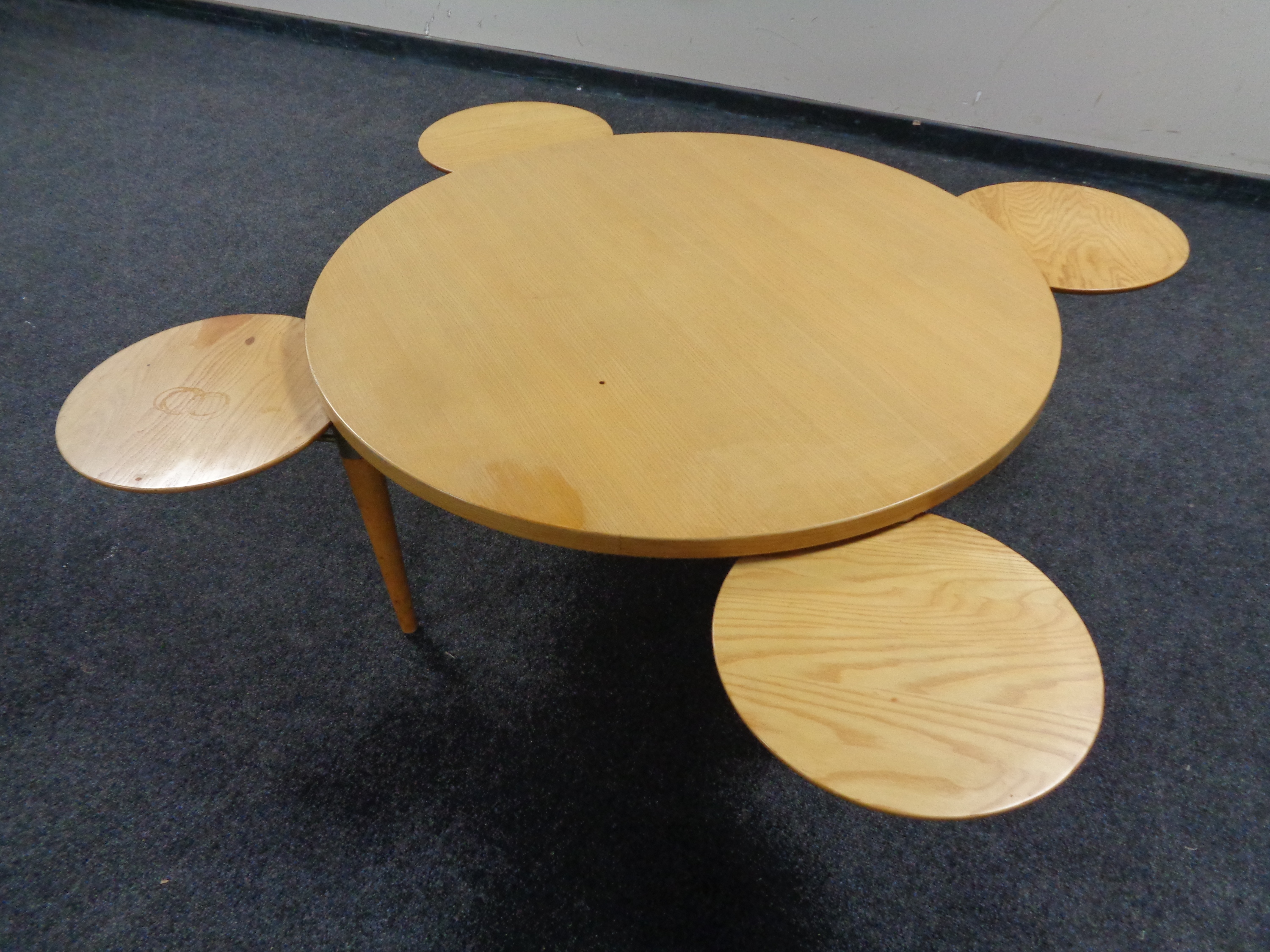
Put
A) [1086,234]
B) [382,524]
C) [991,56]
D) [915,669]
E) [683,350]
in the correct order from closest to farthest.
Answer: [915,669] → [683,350] → [382,524] → [1086,234] → [991,56]

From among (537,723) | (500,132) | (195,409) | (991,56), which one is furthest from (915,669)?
(991,56)

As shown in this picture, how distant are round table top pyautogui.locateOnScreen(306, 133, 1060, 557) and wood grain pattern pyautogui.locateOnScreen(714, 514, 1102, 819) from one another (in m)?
0.07

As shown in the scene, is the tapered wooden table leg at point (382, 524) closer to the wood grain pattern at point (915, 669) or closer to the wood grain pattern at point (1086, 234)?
the wood grain pattern at point (915, 669)

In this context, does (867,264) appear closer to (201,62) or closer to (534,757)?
(534,757)

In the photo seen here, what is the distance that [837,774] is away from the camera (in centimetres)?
62

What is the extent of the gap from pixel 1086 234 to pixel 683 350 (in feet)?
2.75

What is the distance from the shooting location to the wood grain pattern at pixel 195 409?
34.7 inches

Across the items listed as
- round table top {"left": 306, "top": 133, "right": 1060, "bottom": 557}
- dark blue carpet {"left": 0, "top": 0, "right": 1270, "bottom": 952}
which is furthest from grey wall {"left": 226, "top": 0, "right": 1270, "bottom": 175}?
round table top {"left": 306, "top": 133, "right": 1060, "bottom": 557}

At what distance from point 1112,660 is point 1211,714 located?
150 millimetres

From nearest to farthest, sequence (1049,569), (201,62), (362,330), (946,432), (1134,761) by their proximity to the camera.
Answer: (946,432) → (362,330) → (1134,761) → (1049,569) → (201,62)

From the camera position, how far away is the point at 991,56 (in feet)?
7.39

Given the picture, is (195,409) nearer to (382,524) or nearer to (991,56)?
(382,524)

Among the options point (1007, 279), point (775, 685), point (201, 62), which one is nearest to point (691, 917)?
point (775, 685)

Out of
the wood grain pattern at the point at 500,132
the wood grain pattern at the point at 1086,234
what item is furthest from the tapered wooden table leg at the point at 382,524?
the wood grain pattern at the point at 1086,234
